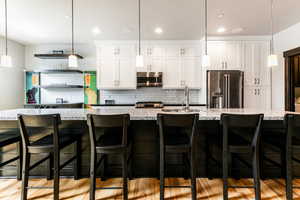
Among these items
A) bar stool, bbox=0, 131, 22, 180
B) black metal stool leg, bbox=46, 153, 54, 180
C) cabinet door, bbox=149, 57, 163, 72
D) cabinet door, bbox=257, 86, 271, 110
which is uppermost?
cabinet door, bbox=149, 57, 163, 72

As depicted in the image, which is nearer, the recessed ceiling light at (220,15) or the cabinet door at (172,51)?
the recessed ceiling light at (220,15)

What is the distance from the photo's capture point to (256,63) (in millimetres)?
4570

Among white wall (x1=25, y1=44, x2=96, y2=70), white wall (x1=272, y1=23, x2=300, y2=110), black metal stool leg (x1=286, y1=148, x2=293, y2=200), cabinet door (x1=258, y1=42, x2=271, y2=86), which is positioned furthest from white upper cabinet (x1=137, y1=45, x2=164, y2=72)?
black metal stool leg (x1=286, y1=148, x2=293, y2=200)

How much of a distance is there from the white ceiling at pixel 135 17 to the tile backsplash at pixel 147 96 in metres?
1.52

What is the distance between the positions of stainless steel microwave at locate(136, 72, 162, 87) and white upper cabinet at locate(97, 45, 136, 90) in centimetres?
17

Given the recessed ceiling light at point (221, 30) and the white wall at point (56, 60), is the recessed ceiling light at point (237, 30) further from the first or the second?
the white wall at point (56, 60)

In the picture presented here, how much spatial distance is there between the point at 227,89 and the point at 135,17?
2.75m

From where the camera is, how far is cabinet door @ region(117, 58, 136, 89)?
489 cm

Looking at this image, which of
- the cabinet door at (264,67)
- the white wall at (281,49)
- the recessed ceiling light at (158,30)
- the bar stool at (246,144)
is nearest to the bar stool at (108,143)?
the bar stool at (246,144)

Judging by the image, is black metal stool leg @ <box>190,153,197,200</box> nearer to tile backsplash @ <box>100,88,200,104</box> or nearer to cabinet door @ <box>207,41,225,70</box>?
cabinet door @ <box>207,41,225,70</box>

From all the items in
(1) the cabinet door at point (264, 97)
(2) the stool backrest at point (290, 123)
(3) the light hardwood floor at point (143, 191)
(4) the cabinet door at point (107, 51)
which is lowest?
(3) the light hardwood floor at point (143, 191)

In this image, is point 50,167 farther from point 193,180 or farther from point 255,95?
point 255,95

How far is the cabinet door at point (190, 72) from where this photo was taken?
16.1ft

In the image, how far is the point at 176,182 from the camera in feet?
7.52
